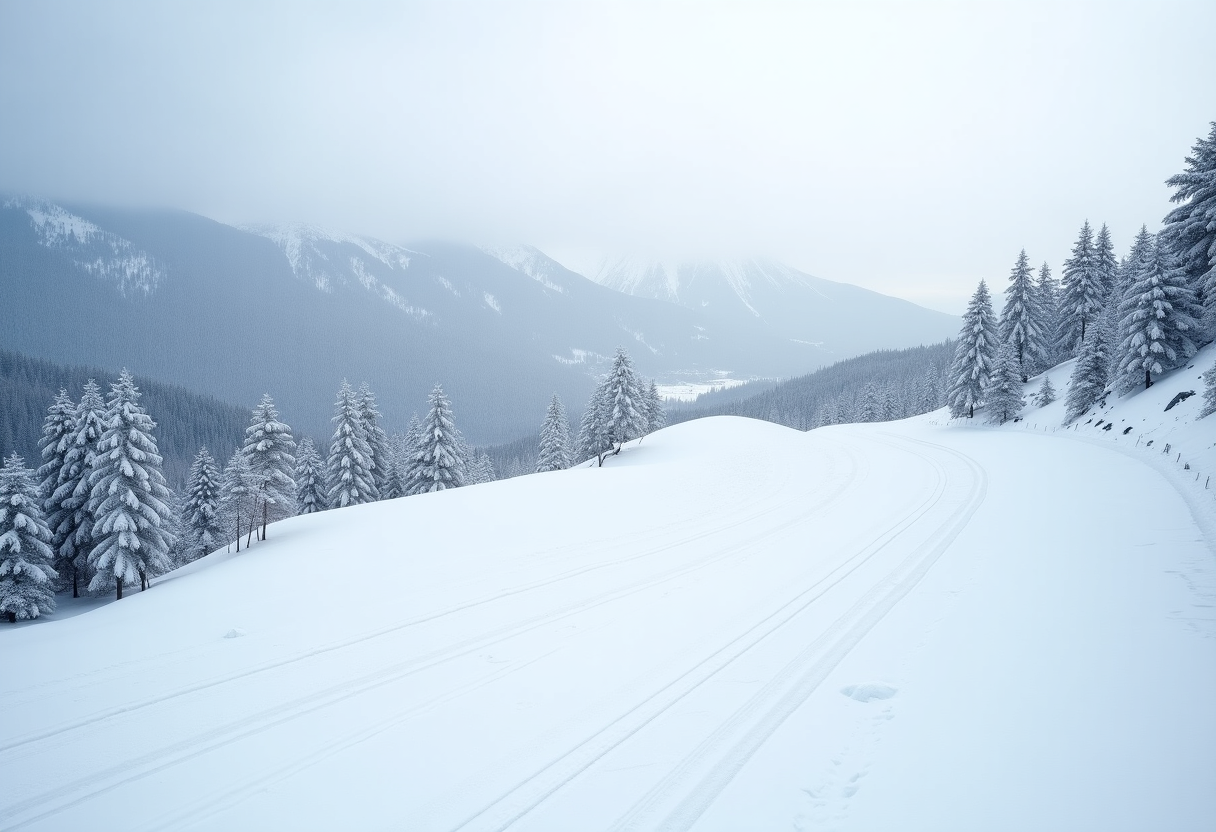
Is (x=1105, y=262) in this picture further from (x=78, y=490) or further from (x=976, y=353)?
(x=78, y=490)

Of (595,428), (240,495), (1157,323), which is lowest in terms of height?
(240,495)

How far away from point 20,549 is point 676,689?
3306cm

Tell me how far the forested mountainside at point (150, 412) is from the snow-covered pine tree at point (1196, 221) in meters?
140

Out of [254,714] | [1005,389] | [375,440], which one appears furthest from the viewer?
[375,440]

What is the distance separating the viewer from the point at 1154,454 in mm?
20125

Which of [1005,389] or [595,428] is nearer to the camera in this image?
[1005,389]

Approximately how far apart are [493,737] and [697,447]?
117 ft

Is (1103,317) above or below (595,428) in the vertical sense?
above

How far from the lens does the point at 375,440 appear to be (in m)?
43.3

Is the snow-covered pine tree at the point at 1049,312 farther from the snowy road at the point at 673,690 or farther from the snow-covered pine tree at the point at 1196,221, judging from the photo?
the snowy road at the point at 673,690

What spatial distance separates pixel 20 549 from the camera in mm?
23203

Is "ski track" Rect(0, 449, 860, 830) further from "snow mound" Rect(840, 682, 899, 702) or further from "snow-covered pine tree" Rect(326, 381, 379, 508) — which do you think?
"snow-covered pine tree" Rect(326, 381, 379, 508)

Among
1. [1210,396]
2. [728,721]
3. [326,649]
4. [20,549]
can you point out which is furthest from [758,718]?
[20,549]

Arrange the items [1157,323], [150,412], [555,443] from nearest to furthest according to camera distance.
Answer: [1157,323], [555,443], [150,412]
